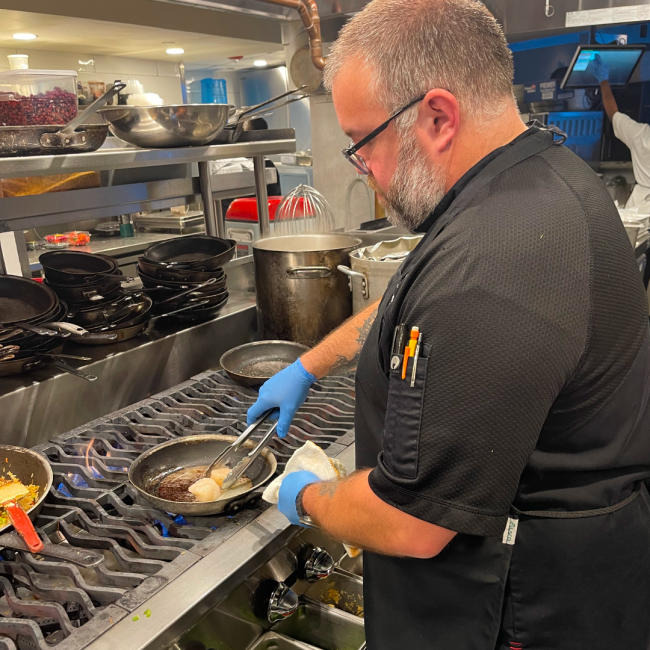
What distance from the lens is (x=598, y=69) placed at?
4.42m

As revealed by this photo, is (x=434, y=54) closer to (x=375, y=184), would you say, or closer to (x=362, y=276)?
(x=375, y=184)

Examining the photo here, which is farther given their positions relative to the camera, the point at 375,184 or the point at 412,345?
the point at 375,184

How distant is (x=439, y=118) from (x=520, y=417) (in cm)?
42

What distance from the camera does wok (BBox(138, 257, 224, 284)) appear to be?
72.0 inches

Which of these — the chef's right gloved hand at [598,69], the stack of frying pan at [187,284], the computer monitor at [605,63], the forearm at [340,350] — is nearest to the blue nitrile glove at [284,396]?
the forearm at [340,350]

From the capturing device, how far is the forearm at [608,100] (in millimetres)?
4609

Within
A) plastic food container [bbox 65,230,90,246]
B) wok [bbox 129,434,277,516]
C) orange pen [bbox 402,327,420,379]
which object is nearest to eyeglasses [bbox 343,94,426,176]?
orange pen [bbox 402,327,420,379]

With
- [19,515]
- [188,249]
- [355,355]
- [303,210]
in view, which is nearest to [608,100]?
[303,210]

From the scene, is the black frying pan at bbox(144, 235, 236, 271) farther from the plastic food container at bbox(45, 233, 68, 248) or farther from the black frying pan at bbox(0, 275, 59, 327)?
the plastic food container at bbox(45, 233, 68, 248)

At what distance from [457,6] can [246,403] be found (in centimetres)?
109

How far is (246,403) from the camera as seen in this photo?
1.61 m

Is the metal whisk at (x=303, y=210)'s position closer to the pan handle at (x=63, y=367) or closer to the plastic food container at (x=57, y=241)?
the plastic food container at (x=57, y=241)

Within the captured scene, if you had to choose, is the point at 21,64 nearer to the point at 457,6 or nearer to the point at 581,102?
the point at 457,6

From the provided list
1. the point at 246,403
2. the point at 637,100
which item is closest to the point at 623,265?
the point at 246,403
